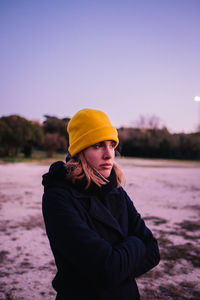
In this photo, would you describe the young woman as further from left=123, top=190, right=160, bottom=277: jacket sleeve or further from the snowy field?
the snowy field

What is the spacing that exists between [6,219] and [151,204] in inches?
181

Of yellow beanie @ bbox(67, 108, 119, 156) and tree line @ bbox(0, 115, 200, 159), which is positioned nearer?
yellow beanie @ bbox(67, 108, 119, 156)

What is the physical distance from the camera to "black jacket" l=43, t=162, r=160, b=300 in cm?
119

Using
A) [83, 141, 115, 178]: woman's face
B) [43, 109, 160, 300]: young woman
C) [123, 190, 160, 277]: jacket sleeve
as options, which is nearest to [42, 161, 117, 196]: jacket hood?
[43, 109, 160, 300]: young woman

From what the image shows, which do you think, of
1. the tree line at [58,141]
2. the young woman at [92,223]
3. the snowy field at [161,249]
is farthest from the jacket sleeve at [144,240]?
the tree line at [58,141]

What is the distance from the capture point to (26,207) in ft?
23.9

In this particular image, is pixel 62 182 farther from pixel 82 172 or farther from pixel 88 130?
pixel 88 130

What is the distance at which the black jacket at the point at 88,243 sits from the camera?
3.89 feet

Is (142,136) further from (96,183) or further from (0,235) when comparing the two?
(96,183)

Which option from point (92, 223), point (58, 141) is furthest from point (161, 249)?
point (58, 141)

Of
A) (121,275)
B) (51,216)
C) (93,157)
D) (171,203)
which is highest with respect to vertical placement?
(93,157)

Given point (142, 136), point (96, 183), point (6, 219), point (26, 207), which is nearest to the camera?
point (96, 183)

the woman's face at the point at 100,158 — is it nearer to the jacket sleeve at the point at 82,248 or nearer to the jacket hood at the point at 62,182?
the jacket hood at the point at 62,182

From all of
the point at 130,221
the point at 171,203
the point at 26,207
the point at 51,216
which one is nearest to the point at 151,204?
the point at 171,203
